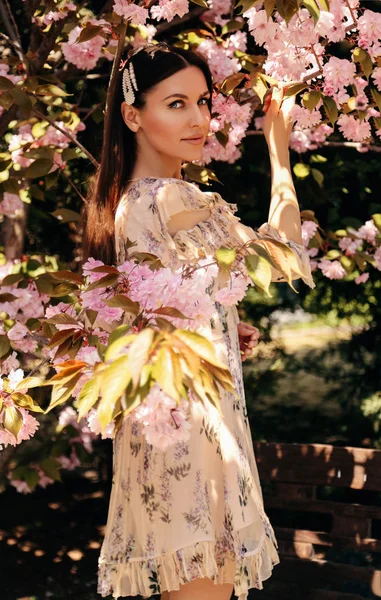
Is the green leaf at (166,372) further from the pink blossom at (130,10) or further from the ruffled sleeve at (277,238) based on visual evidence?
the pink blossom at (130,10)

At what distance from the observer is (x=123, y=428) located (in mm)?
2119

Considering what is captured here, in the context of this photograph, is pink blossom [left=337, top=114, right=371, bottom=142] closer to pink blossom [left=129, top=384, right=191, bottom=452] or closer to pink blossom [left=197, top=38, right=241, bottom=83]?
pink blossom [left=197, top=38, right=241, bottom=83]

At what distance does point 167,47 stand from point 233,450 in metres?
1.05

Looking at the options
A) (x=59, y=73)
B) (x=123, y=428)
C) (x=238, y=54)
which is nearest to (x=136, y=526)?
(x=123, y=428)

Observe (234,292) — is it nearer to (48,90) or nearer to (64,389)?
(64,389)

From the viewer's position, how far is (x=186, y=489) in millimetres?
1984

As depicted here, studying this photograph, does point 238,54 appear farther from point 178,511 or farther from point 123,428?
point 178,511

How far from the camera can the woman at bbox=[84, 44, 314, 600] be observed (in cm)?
197

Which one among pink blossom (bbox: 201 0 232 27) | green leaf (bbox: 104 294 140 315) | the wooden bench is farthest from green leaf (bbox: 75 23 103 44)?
the wooden bench

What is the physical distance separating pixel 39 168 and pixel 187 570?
153 cm

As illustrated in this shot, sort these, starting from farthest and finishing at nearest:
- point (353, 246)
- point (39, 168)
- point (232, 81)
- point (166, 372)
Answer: point (353, 246) → point (39, 168) → point (232, 81) → point (166, 372)

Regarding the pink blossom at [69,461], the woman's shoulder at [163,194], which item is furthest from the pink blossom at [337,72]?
the pink blossom at [69,461]

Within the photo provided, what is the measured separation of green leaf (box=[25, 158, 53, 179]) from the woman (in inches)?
27.7

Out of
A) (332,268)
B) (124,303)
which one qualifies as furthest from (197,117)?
(332,268)
